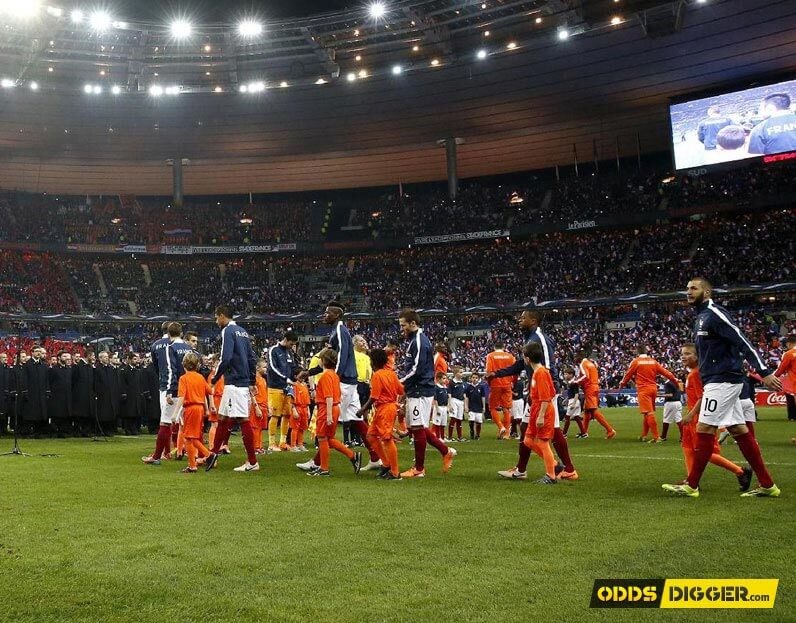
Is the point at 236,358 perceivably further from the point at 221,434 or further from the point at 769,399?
the point at 769,399

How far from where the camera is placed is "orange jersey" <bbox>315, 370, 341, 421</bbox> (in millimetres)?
9492

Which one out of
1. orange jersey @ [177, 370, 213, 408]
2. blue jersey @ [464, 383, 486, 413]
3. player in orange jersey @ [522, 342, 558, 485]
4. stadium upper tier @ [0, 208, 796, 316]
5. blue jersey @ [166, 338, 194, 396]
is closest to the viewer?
player in orange jersey @ [522, 342, 558, 485]

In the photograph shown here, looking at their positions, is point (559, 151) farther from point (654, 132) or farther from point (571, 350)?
point (571, 350)

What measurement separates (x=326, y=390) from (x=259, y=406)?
499 cm

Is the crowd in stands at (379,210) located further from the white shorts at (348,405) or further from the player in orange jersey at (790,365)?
the white shorts at (348,405)

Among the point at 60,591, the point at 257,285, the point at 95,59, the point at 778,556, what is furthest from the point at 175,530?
the point at 257,285

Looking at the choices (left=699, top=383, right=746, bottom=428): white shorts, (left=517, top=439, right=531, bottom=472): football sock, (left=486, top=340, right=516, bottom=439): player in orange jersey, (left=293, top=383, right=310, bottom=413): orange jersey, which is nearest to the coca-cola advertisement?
(left=486, top=340, right=516, bottom=439): player in orange jersey

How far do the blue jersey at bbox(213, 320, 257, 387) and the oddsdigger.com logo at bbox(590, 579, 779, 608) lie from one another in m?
6.99

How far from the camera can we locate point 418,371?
9.44m

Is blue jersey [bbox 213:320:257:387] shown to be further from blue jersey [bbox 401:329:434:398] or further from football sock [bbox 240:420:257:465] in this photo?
blue jersey [bbox 401:329:434:398]

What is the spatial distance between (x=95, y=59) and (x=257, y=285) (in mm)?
19156

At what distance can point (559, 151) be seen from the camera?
42.2 metres

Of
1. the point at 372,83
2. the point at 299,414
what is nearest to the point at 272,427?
the point at 299,414

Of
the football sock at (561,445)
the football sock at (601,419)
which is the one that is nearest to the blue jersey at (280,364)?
the football sock at (561,445)
